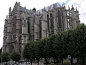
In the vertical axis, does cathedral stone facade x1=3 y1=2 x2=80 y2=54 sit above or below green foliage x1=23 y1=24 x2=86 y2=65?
above

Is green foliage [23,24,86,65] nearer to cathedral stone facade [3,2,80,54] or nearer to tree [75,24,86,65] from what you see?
tree [75,24,86,65]

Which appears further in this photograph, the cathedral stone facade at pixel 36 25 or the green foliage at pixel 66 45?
the cathedral stone facade at pixel 36 25

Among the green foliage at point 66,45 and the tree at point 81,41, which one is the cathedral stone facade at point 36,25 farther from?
the tree at point 81,41

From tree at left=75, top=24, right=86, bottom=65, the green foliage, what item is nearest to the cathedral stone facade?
the green foliage

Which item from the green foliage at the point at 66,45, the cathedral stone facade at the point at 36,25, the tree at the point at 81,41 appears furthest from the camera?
the cathedral stone facade at the point at 36,25

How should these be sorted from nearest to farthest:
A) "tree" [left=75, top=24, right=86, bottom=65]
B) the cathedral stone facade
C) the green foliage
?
"tree" [left=75, top=24, right=86, bottom=65] → the green foliage → the cathedral stone facade

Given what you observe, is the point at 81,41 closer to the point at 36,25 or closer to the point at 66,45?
the point at 66,45

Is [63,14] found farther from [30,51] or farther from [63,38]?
[63,38]

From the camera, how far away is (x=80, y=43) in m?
22.0

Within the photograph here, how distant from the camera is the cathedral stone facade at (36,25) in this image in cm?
4922

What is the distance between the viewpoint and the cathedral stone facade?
4922 centimetres

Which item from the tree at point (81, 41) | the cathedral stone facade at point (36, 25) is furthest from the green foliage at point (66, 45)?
the cathedral stone facade at point (36, 25)

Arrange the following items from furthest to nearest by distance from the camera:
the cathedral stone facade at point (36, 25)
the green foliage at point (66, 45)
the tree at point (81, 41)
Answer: the cathedral stone facade at point (36, 25)
the green foliage at point (66, 45)
the tree at point (81, 41)

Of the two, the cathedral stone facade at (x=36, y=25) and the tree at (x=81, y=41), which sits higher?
the cathedral stone facade at (x=36, y=25)
